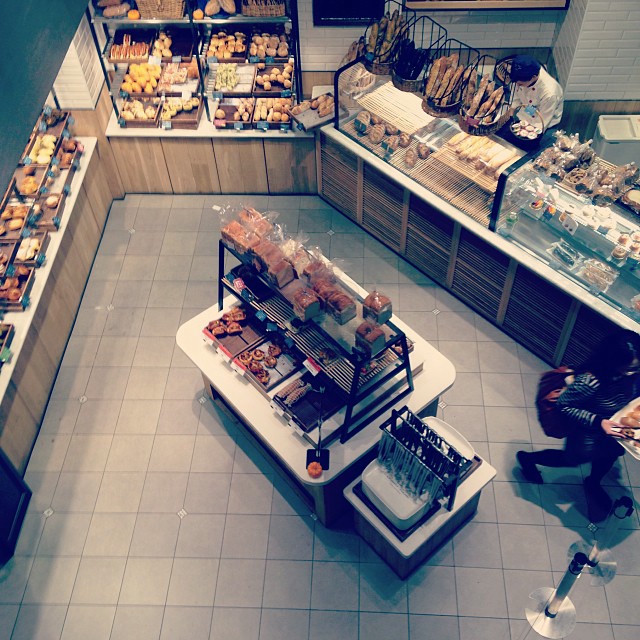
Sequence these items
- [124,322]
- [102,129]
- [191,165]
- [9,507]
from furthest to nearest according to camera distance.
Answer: [191,165] < [102,129] < [124,322] < [9,507]

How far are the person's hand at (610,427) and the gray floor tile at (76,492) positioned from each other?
15.5 ft

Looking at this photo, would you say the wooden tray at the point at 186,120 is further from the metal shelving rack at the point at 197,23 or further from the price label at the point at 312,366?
the price label at the point at 312,366

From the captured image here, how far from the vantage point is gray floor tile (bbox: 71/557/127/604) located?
6.25 metres

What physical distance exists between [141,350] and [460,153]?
4.12 m

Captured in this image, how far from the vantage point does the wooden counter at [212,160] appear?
866cm

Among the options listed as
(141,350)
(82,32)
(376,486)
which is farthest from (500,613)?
(82,32)

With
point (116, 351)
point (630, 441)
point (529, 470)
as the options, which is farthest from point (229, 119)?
point (630, 441)

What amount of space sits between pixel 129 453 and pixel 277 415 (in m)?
1.87

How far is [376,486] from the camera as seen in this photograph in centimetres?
→ 561

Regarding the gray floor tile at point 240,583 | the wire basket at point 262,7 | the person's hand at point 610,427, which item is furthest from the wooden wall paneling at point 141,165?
the person's hand at point 610,427

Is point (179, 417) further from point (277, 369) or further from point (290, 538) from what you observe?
point (290, 538)

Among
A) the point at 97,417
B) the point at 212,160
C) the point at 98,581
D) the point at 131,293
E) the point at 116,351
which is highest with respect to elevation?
the point at 212,160

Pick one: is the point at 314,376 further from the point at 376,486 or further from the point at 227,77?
the point at 227,77

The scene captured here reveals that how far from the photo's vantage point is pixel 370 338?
215 inches
